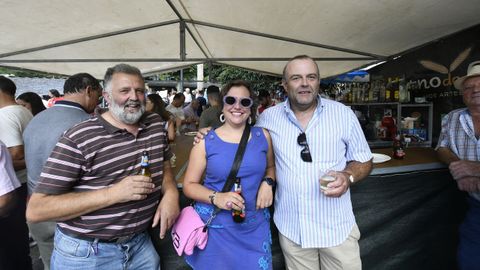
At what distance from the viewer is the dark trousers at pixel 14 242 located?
2.19m

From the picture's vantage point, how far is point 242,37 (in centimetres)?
451

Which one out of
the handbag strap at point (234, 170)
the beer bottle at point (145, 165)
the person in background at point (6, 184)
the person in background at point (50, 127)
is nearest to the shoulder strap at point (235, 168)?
the handbag strap at point (234, 170)

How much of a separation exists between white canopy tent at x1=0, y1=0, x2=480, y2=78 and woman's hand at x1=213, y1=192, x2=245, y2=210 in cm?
209

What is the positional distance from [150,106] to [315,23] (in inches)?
116

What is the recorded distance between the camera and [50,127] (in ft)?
7.13

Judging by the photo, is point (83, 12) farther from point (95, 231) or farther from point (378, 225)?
point (378, 225)

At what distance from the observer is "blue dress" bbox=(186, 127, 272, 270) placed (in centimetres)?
164

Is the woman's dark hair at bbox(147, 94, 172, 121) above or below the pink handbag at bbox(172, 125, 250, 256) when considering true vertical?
above

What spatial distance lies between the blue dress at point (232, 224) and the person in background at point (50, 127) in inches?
52.9

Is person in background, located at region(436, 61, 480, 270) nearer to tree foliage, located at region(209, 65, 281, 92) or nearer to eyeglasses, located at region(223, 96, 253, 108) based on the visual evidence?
eyeglasses, located at region(223, 96, 253, 108)

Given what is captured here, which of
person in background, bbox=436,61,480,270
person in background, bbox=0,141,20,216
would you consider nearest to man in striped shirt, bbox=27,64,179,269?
person in background, bbox=0,141,20,216

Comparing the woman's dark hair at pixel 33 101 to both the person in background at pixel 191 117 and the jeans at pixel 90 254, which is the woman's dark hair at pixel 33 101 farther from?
the jeans at pixel 90 254

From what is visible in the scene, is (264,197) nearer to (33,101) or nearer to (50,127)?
(50,127)

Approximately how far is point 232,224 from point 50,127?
66.2 inches
